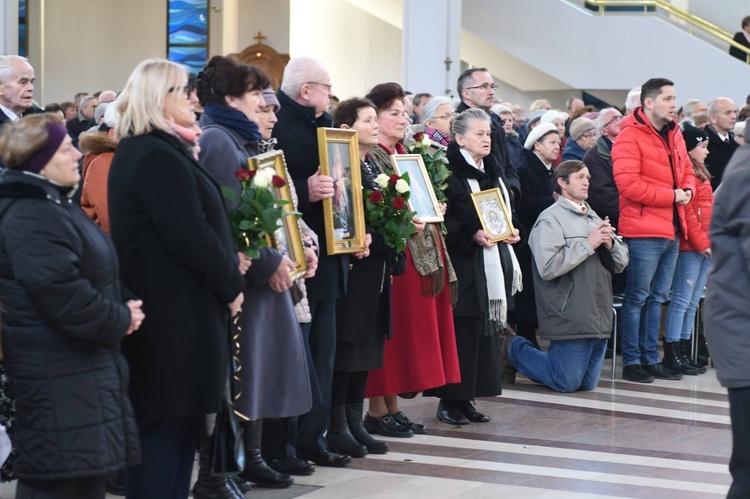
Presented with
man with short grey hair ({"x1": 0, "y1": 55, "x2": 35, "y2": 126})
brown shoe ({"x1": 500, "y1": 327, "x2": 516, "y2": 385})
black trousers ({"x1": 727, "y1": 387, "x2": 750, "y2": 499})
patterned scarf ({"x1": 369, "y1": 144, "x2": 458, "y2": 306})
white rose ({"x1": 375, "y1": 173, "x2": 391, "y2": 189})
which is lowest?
brown shoe ({"x1": 500, "y1": 327, "x2": 516, "y2": 385})

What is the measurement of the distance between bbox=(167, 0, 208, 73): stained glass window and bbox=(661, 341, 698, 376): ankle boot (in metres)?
14.0

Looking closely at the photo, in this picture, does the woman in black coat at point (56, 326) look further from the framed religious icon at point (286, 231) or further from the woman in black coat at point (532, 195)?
the woman in black coat at point (532, 195)

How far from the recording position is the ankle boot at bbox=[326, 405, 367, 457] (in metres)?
6.16

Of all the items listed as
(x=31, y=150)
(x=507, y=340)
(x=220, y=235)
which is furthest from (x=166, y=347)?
(x=507, y=340)

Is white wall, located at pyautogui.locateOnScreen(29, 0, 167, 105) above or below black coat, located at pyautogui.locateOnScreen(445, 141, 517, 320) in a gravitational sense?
above

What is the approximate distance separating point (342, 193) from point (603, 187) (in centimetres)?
356

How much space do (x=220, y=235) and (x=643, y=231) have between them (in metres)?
4.81

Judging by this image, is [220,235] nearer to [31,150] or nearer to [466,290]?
[31,150]

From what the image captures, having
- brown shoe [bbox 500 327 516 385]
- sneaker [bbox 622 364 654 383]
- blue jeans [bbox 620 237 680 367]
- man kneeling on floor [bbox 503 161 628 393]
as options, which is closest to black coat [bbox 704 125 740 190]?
blue jeans [bbox 620 237 680 367]

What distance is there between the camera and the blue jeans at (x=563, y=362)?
8.23m

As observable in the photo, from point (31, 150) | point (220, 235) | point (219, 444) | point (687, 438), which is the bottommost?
point (687, 438)

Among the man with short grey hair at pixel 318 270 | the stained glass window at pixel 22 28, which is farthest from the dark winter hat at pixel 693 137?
the stained glass window at pixel 22 28

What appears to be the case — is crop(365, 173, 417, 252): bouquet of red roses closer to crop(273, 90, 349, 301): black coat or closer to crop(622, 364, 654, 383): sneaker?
crop(273, 90, 349, 301): black coat

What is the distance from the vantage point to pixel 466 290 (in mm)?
7082
